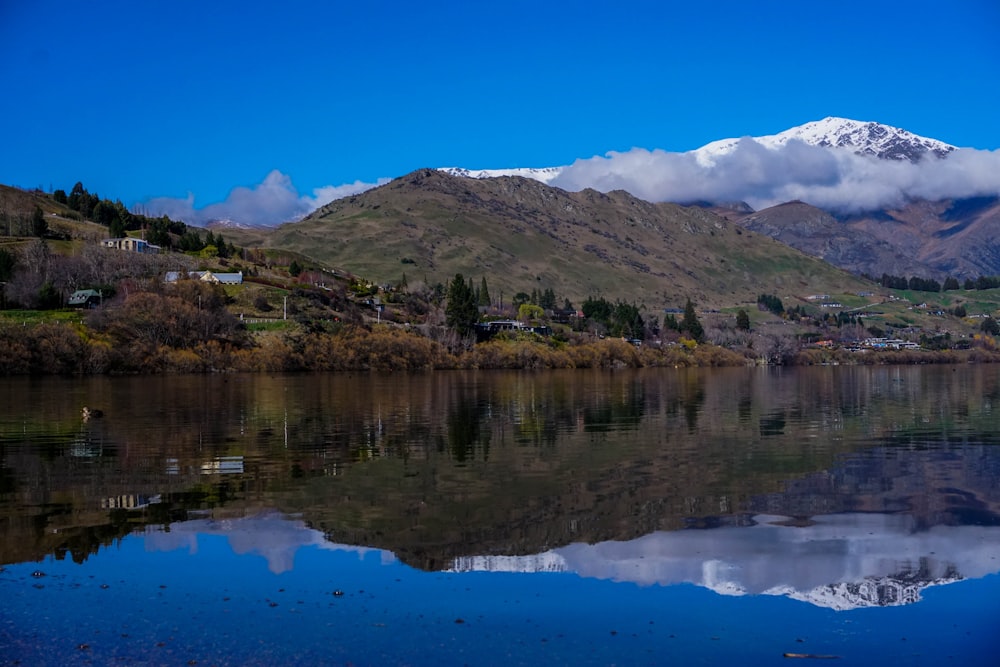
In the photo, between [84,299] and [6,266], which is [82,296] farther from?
[6,266]

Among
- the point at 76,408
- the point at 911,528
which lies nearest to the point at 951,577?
the point at 911,528

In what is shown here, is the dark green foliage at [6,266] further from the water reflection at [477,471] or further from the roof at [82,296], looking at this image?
the water reflection at [477,471]

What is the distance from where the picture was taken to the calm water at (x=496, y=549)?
567 inches

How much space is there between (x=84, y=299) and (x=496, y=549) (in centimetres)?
14836

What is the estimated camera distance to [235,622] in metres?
15.2

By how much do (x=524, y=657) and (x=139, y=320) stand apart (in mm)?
131405

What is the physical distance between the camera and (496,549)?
20.1 m

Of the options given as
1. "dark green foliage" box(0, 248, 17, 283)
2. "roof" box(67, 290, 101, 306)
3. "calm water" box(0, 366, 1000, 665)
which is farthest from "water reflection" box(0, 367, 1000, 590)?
"dark green foliage" box(0, 248, 17, 283)

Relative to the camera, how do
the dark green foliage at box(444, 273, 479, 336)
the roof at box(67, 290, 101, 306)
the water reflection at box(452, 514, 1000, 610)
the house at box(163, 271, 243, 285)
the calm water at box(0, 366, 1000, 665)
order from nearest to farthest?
the calm water at box(0, 366, 1000, 665), the water reflection at box(452, 514, 1000, 610), the roof at box(67, 290, 101, 306), the house at box(163, 271, 243, 285), the dark green foliage at box(444, 273, 479, 336)

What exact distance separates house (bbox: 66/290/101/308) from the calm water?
388ft

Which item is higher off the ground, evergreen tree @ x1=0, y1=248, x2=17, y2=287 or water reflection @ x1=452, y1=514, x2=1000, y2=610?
evergreen tree @ x1=0, y1=248, x2=17, y2=287

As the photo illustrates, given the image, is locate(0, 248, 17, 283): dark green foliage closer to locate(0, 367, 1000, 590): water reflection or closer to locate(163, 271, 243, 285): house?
locate(163, 271, 243, 285): house

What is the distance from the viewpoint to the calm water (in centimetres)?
1441

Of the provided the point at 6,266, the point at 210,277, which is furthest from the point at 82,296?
the point at 210,277
